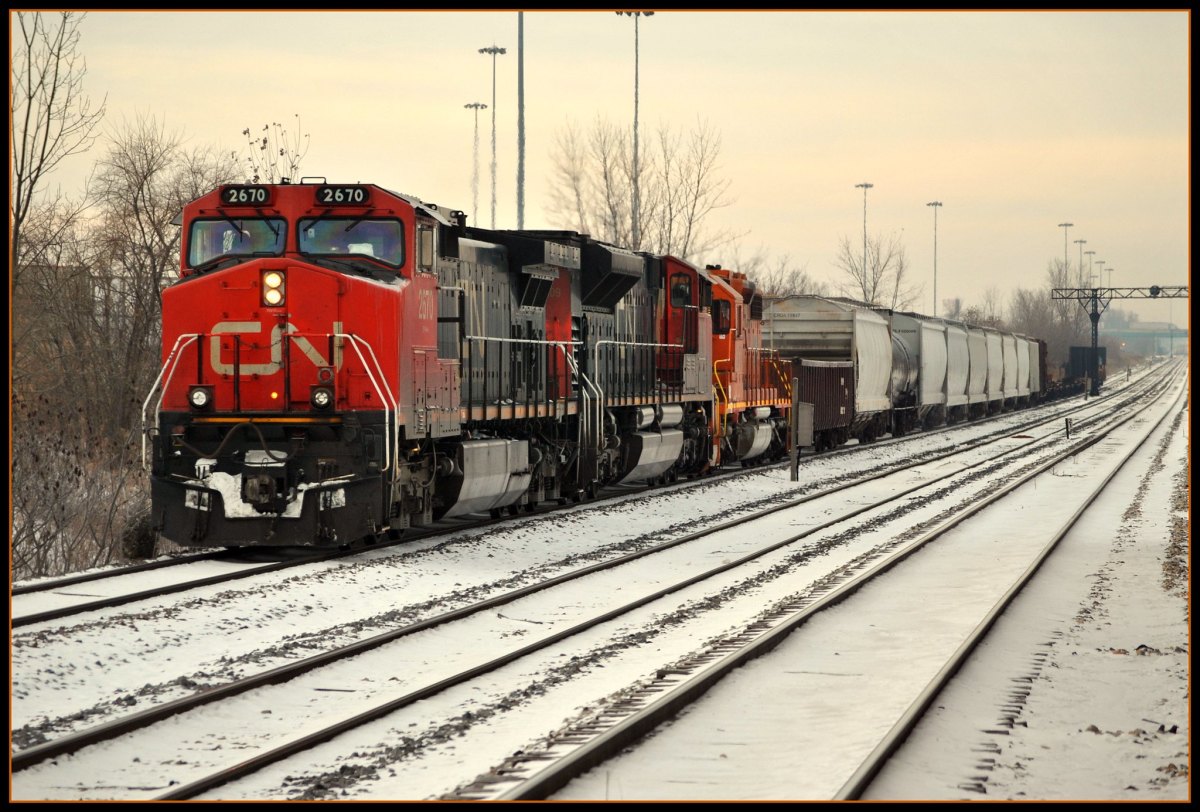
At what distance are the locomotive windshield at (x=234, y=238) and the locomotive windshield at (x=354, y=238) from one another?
0.85ft

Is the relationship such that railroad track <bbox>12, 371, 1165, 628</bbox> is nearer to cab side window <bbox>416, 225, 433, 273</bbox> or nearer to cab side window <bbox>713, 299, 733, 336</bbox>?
cab side window <bbox>416, 225, 433, 273</bbox>

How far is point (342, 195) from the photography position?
1410 centimetres

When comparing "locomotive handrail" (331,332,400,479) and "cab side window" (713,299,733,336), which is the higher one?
"cab side window" (713,299,733,336)

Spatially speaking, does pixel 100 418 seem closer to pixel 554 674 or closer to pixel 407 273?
pixel 407 273

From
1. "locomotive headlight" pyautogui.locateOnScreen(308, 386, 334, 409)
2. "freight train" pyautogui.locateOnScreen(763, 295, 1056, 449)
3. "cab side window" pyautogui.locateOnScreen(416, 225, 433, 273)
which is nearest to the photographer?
"locomotive headlight" pyautogui.locateOnScreen(308, 386, 334, 409)

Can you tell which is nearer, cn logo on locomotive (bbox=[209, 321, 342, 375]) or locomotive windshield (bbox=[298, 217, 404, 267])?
cn logo on locomotive (bbox=[209, 321, 342, 375])

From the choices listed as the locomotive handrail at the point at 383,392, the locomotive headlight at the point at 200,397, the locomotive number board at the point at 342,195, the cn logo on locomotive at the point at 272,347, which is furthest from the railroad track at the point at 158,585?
the locomotive number board at the point at 342,195

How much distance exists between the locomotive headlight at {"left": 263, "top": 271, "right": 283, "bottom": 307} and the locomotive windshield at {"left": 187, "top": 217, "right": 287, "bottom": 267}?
21.0 inches

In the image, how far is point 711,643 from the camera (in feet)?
32.2

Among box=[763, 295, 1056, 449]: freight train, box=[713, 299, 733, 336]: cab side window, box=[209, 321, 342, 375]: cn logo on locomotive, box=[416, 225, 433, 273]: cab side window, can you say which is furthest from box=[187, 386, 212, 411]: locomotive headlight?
box=[763, 295, 1056, 449]: freight train

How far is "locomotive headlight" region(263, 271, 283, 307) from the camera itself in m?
13.6

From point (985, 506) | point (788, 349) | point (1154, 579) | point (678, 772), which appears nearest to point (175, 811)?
point (678, 772)

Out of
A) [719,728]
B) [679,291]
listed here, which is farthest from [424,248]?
[679,291]

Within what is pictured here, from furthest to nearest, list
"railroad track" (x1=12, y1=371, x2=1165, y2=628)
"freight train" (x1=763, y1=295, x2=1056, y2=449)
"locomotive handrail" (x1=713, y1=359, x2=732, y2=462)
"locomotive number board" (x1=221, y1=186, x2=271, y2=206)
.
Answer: "freight train" (x1=763, y1=295, x2=1056, y2=449)
"locomotive handrail" (x1=713, y1=359, x2=732, y2=462)
"locomotive number board" (x1=221, y1=186, x2=271, y2=206)
"railroad track" (x1=12, y1=371, x2=1165, y2=628)
